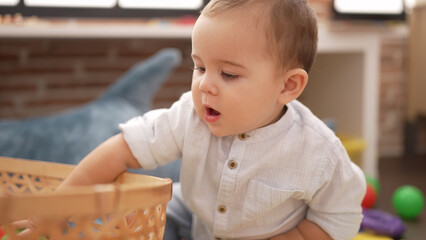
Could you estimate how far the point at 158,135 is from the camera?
2.44 feet

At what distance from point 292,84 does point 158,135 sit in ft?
0.72

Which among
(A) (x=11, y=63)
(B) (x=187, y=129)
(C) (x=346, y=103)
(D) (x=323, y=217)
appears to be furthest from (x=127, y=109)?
(C) (x=346, y=103)

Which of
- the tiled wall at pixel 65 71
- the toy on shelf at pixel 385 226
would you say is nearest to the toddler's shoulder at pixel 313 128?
the toy on shelf at pixel 385 226

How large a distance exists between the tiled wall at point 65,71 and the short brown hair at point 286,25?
1339 mm

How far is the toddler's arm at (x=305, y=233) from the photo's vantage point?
0.75m

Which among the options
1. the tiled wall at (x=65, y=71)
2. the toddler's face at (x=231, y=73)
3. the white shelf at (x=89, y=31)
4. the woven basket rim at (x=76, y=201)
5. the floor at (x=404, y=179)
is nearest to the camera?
the woven basket rim at (x=76, y=201)

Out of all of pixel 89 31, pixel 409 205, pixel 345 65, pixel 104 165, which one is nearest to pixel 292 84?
pixel 104 165

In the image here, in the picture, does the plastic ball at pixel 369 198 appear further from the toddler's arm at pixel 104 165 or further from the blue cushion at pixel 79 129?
the toddler's arm at pixel 104 165

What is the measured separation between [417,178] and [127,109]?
1321 millimetres

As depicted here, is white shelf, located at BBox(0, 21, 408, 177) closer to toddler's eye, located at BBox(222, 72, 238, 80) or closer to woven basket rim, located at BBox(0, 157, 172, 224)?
toddler's eye, located at BBox(222, 72, 238, 80)

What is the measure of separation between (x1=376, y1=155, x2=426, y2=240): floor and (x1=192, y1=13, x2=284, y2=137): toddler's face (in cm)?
78

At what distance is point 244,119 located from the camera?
70 centimetres

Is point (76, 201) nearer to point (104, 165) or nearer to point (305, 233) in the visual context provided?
point (104, 165)

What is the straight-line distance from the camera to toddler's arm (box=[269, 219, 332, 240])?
747mm
